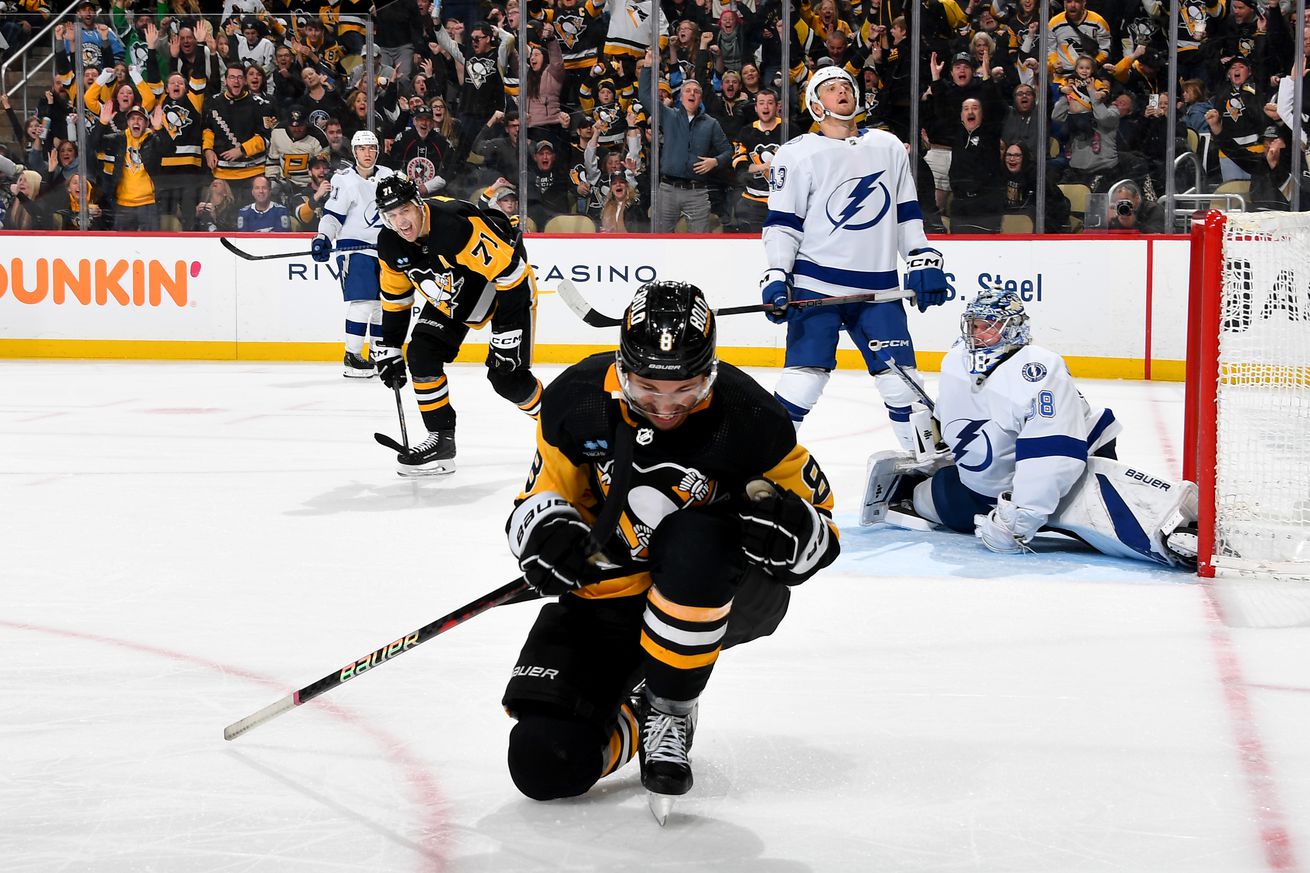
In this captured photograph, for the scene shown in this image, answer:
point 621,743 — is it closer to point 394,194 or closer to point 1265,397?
point 1265,397

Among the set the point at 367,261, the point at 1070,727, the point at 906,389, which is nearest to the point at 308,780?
the point at 1070,727

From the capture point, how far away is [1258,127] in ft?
25.6

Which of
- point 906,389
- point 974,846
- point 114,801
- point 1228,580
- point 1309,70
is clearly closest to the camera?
point 974,846

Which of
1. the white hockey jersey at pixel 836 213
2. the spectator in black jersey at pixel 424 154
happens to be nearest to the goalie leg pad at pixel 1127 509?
the white hockey jersey at pixel 836 213

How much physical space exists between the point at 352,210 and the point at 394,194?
3.69 m

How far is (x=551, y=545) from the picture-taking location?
192 cm

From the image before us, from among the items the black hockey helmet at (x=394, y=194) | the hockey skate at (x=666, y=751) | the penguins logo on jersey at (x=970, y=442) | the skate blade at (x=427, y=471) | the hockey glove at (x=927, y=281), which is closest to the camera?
the hockey skate at (x=666, y=751)

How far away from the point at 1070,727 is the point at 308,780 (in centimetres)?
115

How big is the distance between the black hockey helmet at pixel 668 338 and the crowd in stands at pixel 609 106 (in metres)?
6.59

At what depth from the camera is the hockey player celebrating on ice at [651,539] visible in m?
1.89

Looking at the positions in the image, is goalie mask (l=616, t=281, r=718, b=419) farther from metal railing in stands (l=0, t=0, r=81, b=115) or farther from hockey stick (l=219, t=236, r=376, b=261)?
metal railing in stands (l=0, t=0, r=81, b=115)

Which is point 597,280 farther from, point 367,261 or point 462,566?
point 462,566

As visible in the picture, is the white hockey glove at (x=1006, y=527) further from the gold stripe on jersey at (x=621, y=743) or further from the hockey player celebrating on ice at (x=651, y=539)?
the gold stripe on jersey at (x=621, y=743)

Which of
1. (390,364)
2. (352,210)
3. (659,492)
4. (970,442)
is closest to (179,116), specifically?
(352,210)
